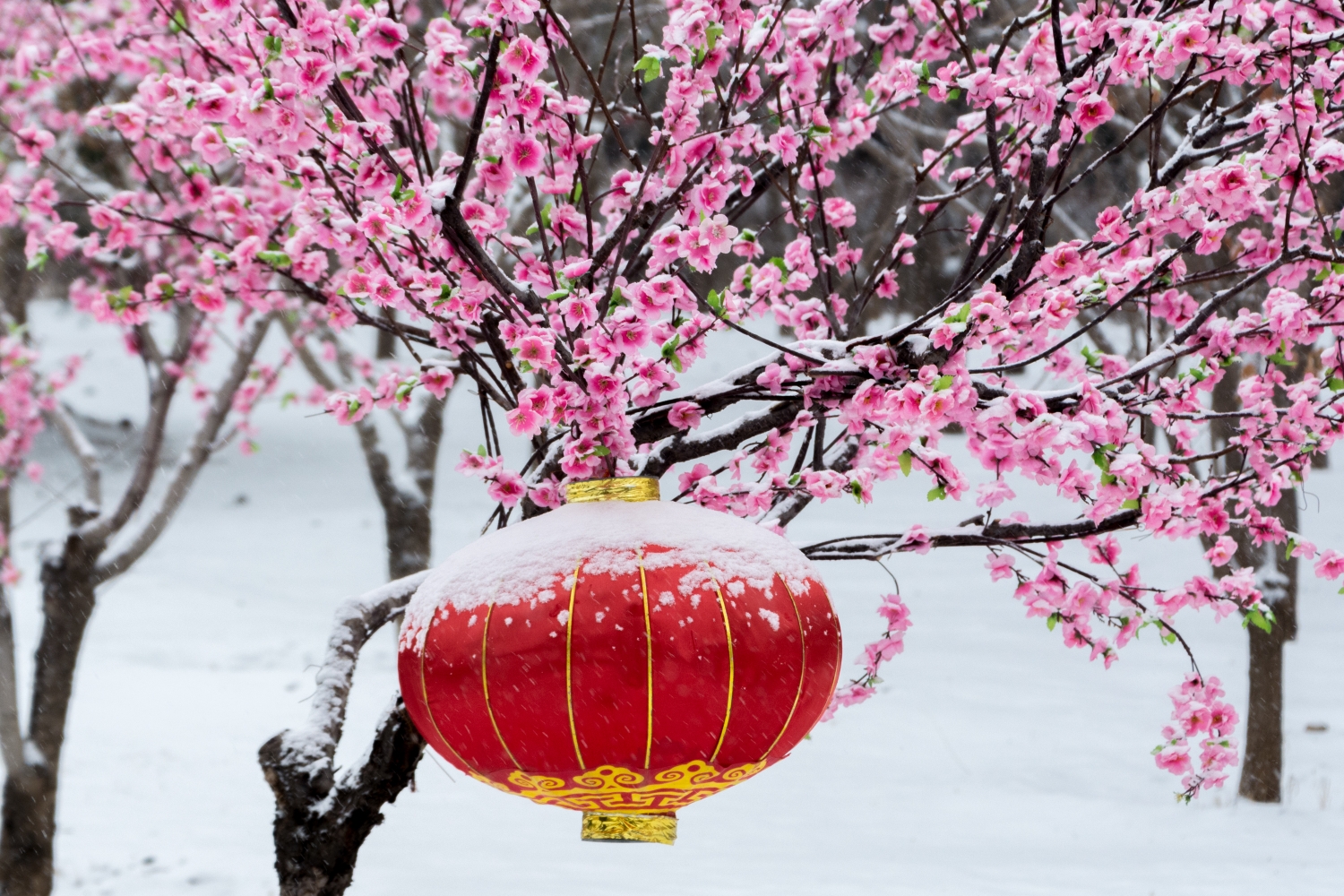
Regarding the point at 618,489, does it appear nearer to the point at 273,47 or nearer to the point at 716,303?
the point at 716,303

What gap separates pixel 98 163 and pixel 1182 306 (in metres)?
14.6

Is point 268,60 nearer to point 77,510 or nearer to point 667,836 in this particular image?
point 667,836

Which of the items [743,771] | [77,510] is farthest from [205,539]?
[743,771]

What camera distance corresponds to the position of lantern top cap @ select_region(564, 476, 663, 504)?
2447 millimetres

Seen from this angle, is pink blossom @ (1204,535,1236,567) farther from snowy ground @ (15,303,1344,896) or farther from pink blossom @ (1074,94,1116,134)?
snowy ground @ (15,303,1344,896)

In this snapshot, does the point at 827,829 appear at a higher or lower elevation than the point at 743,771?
lower

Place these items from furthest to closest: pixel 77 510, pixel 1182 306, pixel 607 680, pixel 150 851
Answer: pixel 150 851, pixel 77 510, pixel 1182 306, pixel 607 680

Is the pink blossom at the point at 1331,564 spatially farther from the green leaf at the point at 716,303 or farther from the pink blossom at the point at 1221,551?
the green leaf at the point at 716,303

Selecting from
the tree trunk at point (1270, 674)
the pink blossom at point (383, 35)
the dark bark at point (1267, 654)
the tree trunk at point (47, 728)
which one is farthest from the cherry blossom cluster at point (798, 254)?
the tree trunk at point (1270, 674)

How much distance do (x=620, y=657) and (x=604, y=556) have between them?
0.65ft

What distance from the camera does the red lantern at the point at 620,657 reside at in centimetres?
213

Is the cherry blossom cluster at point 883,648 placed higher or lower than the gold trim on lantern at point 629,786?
higher

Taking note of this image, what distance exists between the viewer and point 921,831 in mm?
8430

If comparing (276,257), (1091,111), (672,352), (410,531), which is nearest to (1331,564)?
(1091,111)
